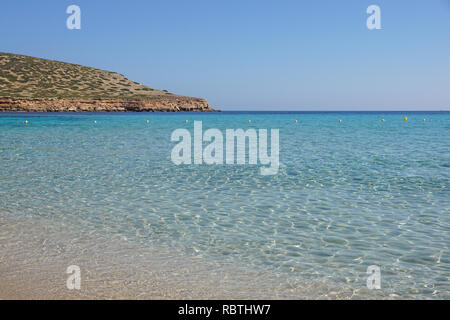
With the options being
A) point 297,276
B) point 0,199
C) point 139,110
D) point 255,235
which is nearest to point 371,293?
point 297,276

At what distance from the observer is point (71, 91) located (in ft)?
365

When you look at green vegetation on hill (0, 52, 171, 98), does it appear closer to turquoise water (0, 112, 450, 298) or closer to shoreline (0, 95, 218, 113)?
shoreline (0, 95, 218, 113)

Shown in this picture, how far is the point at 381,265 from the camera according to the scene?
5.88 meters

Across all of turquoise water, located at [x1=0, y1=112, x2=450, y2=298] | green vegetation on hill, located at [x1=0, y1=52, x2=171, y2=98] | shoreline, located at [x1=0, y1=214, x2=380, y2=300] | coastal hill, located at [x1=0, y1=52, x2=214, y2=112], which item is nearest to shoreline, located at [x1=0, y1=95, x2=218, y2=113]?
coastal hill, located at [x1=0, y1=52, x2=214, y2=112]

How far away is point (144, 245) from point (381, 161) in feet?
43.7

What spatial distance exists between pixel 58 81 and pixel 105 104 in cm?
2155

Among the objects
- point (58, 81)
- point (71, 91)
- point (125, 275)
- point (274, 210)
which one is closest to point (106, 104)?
point (71, 91)

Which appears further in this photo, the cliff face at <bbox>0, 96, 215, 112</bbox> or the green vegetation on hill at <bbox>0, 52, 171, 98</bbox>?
the green vegetation on hill at <bbox>0, 52, 171, 98</bbox>

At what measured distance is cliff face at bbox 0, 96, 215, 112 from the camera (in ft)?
296

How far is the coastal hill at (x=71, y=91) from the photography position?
315ft

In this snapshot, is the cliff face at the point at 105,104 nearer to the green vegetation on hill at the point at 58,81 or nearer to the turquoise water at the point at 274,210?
the green vegetation on hill at the point at 58,81

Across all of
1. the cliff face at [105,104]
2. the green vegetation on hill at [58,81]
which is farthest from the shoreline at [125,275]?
the green vegetation on hill at [58,81]

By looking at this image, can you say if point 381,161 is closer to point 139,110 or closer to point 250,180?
point 250,180

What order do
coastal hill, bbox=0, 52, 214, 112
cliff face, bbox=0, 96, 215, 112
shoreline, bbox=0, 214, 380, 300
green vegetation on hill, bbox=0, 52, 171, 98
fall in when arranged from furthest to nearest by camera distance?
green vegetation on hill, bbox=0, 52, 171, 98
coastal hill, bbox=0, 52, 214, 112
cliff face, bbox=0, 96, 215, 112
shoreline, bbox=0, 214, 380, 300
